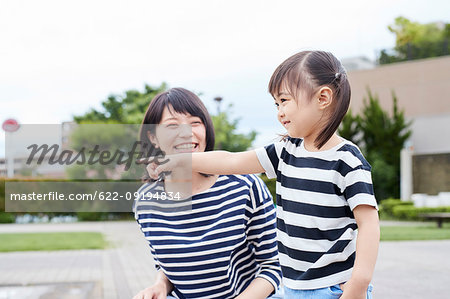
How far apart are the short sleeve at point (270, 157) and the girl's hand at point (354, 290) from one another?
0.41 m

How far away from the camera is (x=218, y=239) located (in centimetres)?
183

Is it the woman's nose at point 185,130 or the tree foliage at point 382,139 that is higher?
the woman's nose at point 185,130

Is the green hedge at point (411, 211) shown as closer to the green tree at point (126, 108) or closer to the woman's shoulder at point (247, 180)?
the green tree at point (126, 108)

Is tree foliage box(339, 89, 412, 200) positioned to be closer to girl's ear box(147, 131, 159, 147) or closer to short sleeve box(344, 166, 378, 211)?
girl's ear box(147, 131, 159, 147)

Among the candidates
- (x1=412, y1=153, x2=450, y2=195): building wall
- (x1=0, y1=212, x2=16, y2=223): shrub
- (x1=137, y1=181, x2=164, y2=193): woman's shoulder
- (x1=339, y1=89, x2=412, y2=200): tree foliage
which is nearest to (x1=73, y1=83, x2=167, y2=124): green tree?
(x1=0, y1=212, x2=16, y2=223): shrub

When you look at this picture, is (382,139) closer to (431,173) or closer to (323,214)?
(431,173)

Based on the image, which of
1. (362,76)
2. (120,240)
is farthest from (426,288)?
(362,76)

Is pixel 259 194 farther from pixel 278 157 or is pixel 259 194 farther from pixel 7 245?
pixel 7 245

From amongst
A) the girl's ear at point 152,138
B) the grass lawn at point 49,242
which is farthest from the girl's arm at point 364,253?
the grass lawn at point 49,242

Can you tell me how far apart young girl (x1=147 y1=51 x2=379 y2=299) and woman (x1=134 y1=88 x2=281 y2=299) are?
34cm

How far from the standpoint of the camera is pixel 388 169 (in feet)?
68.2

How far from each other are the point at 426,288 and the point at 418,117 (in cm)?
1907

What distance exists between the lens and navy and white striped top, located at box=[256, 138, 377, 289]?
1.40 m

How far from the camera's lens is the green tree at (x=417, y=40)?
25125 mm
